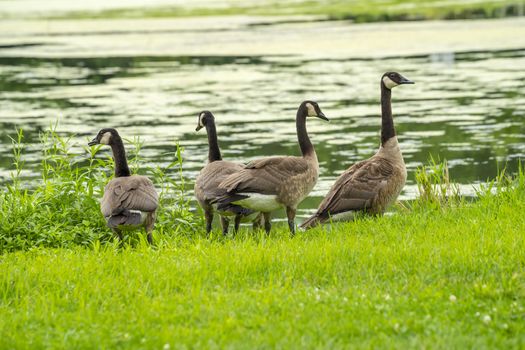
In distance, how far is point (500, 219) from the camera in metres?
9.80

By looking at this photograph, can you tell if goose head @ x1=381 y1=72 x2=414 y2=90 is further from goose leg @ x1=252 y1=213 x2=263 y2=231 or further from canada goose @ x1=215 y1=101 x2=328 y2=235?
goose leg @ x1=252 y1=213 x2=263 y2=231

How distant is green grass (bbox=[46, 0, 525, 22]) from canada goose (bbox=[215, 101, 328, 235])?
3542cm

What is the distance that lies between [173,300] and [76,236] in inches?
158

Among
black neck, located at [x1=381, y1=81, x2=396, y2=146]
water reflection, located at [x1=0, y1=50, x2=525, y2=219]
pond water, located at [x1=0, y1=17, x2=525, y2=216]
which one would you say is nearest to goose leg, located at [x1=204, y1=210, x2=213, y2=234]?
black neck, located at [x1=381, y1=81, x2=396, y2=146]

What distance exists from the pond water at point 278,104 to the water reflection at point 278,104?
Result: 0.10 ft

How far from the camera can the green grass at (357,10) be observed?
46531mm

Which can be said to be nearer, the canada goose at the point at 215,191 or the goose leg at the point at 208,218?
the canada goose at the point at 215,191

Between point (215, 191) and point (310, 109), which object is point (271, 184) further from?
point (310, 109)

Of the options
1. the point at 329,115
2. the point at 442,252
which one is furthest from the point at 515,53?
the point at 442,252

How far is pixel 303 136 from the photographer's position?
11281 millimetres

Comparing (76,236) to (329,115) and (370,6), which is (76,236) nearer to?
(329,115)

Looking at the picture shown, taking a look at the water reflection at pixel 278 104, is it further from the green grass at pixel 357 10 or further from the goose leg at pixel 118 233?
the green grass at pixel 357 10

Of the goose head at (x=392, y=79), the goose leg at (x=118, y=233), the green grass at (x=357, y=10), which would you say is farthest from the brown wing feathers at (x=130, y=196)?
the green grass at (x=357, y=10)

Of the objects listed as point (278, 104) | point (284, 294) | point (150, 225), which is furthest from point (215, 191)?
point (278, 104)
